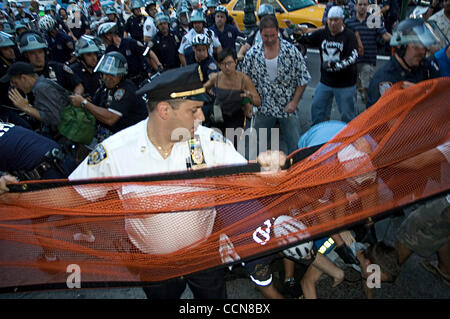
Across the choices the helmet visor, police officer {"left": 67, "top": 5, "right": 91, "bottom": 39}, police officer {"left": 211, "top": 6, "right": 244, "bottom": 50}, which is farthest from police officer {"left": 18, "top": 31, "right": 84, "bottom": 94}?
police officer {"left": 67, "top": 5, "right": 91, "bottom": 39}

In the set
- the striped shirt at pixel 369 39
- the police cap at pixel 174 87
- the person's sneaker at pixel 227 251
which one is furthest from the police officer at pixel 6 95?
the striped shirt at pixel 369 39

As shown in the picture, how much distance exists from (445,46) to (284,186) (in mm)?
3758

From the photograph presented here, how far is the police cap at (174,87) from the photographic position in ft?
7.02

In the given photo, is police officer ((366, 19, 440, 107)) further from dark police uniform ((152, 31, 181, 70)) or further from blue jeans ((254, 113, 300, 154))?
dark police uniform ((152, 31, 181, 70))

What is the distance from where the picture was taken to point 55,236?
7.27 ft

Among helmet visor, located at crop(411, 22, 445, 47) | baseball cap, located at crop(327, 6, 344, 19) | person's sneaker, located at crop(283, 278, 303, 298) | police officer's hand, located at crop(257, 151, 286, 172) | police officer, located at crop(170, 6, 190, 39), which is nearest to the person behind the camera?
police officer's hand, located at crop(257, 151, 286, 172)

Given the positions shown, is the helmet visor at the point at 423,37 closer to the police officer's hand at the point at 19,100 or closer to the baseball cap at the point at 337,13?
the baseball cap at the point at 337,13

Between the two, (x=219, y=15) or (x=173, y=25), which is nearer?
(x=219, y=15)

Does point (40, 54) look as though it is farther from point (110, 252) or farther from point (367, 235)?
point (367, 235)

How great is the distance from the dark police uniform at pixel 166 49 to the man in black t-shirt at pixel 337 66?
3461 mm

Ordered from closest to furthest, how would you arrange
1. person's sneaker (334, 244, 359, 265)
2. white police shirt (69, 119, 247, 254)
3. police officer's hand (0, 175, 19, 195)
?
1. police officer's hand (0, 175, 19, 195)
2. white police shirt (69, 119, 247, 254)
3. person's sneaker (334, 244, 359, 265)

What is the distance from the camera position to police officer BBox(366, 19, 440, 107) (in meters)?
3.29
